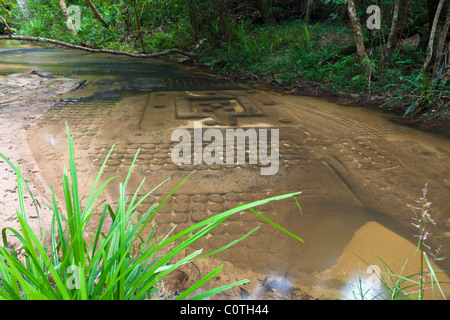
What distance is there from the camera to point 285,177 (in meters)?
2.36

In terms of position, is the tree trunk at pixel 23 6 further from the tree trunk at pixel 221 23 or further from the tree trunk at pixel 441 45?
the tree trunk at pixel 441 45

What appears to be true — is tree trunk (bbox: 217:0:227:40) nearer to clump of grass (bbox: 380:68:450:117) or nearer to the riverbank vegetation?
the riverbank vegetation

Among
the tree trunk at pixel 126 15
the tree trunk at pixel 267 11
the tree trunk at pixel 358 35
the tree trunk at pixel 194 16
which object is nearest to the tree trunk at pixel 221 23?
the tree trunk at pixel 194 16

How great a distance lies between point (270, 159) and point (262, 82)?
3.41 meters

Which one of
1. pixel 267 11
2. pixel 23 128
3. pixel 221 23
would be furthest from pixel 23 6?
pixel 23 128

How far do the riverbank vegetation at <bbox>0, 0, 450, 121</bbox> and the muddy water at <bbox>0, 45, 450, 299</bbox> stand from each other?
0.73m

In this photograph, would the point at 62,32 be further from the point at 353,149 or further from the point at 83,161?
the point at 353,149

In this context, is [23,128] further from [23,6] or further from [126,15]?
[23,6]

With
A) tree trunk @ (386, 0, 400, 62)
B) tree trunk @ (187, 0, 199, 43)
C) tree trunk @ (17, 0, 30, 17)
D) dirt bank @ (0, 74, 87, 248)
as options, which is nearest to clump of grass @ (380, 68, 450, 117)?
tree trunk @ (386, 0, 400, 62)

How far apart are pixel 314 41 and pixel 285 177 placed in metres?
5.02

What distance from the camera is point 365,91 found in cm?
449

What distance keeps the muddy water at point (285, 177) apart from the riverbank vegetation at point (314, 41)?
0.73 meters

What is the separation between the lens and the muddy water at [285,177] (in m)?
1.55
